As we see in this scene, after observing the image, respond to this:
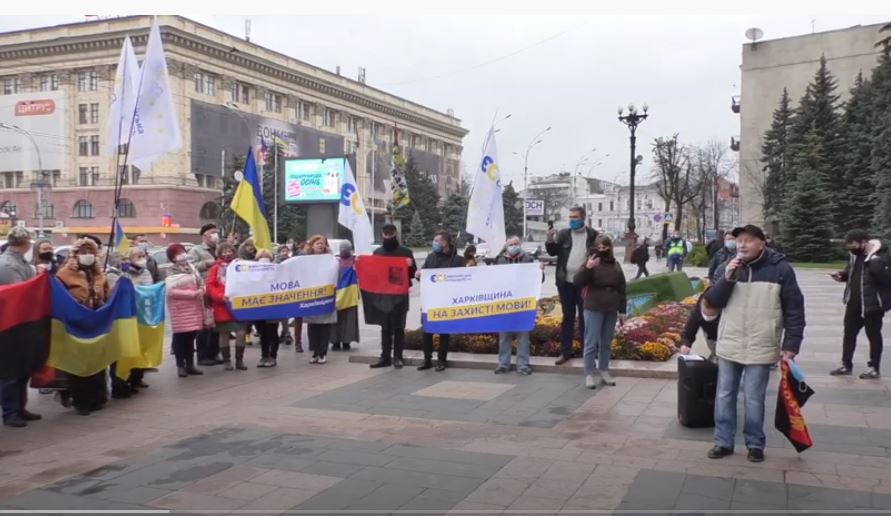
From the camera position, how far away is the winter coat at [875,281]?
885 centimetres

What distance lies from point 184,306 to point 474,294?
13.0ft

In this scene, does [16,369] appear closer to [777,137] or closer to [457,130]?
[777,137]

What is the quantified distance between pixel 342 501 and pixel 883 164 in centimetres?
4122

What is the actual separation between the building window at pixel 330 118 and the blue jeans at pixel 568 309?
76.6 metres

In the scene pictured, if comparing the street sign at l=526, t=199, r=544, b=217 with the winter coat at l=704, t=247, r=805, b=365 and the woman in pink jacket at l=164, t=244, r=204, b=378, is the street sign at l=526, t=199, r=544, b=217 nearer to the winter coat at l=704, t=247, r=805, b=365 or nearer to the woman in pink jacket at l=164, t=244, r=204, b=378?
the woman in pink jacket at l=164, t=244, r=204, b=378

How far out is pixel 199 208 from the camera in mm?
64625

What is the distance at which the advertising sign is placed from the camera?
64.8 meters

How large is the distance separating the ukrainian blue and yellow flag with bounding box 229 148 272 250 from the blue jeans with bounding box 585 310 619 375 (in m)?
5.65

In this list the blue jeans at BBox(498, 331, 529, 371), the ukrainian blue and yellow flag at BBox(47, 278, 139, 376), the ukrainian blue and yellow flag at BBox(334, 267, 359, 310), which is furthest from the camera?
the ukrainian blue and yellow flag at BBox(334, 267, 359, 310)

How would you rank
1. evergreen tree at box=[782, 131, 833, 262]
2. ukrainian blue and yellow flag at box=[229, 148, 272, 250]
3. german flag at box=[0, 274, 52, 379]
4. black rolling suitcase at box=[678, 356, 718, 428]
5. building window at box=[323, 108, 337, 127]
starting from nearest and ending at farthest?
black rolling suitcase at box=[678, 356, 718, 428]
german flag at box=[0, 274, 52, 379]
ukrainian blue and yellow flag at box=[229, 148, 272, 250]
evergreen tree at box=[782, 131, 833, 262]
building window at box=[323, 108, 337, 127]

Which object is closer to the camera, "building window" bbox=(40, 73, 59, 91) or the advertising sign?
the advertising sign

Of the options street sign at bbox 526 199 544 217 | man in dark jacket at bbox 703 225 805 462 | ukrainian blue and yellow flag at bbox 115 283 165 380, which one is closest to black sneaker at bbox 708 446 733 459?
man in dark jacket at bbox 703 225 805 462

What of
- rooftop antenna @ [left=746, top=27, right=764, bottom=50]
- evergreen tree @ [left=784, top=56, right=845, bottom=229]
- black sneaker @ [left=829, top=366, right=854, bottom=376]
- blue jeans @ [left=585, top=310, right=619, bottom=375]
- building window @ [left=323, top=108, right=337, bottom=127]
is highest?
rooftop antenna @ [left=746, top=27, right=764, bottom=50]

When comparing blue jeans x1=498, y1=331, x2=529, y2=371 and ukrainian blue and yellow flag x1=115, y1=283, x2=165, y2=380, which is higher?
ukrainian blue and yellow flag x1=115, y1=283, x2=165, y2=380
